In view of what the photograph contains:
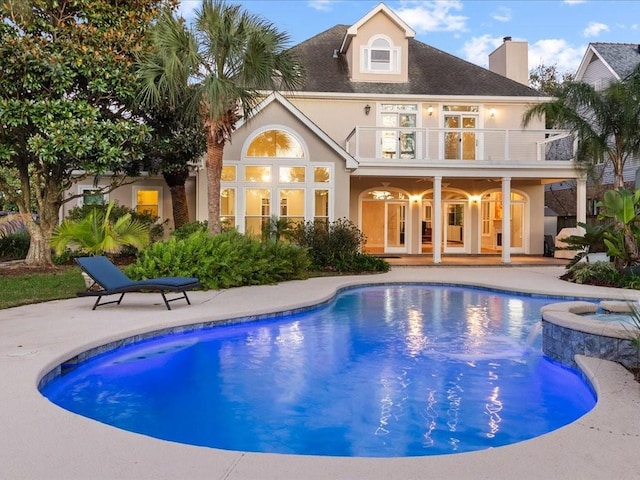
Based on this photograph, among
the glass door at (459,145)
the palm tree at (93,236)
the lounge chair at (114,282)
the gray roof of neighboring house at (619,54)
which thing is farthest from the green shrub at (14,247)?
the gray roof of neighboring house at (619,54)

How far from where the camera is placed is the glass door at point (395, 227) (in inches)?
942

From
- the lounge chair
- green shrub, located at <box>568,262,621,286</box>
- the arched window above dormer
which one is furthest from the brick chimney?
the lounge chair

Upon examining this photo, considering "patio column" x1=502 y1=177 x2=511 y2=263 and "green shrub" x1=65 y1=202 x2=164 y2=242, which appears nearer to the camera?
"green shrub" x1=65 y1=202 x2=164 y2=242

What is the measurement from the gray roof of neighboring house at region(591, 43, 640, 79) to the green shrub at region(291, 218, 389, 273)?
17.2 m

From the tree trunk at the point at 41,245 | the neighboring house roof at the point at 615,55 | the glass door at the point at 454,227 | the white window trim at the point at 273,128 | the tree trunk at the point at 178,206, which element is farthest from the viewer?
the neighboring house roof at the point at 615,55

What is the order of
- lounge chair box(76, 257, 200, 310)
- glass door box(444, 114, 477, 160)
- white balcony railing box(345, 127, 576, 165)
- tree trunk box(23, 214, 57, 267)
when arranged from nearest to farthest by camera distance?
lounge chair box(76, 257, 200, 310)
tree trunk box(23, 214, 57, 267)
white balcony railing box(345, 127, 576, 165)
glass door box(444, 114, 477, 160)

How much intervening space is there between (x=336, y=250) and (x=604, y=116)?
30.5 ft

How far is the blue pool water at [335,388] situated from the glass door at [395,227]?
14.4m

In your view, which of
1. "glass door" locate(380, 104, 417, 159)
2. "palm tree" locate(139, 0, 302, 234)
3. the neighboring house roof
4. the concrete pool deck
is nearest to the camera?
the concrete pool deck

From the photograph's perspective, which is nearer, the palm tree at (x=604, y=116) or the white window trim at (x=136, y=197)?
the palm tree at (x=604, y=116)

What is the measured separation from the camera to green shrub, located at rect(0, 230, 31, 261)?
19047 millimetres

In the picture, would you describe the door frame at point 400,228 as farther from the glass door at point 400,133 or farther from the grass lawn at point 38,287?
the grass lawn at point 38,287

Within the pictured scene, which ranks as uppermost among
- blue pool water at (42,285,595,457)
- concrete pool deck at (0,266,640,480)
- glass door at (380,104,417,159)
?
glass door at (380,104,417,159)

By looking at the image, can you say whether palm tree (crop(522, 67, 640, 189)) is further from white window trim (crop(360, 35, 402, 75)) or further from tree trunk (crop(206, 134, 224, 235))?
tree trunk (crop(206, 134, 224, 235))
